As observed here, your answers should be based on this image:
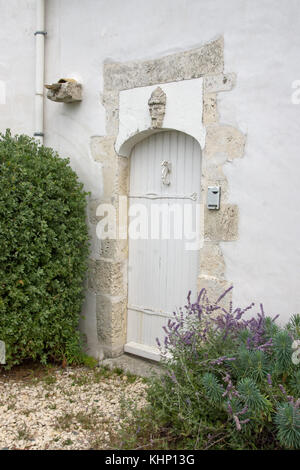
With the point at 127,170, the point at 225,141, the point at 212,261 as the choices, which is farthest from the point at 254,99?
the point at 127,170

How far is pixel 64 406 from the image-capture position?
3.37m

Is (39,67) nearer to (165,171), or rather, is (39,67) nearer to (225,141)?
(165,171)

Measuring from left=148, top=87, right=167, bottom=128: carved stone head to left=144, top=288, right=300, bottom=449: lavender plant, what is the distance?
1846mm

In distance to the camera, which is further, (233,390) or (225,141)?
(225,141)

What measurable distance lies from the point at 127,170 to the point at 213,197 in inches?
43.9

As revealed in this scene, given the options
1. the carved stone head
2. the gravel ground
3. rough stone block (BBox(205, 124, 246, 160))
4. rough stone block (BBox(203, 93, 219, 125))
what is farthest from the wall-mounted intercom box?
the gravel ground

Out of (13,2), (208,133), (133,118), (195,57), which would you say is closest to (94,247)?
(133,118)

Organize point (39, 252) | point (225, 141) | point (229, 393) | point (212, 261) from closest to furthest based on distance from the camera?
1. point (229, 393)
2. point (225, 141)
3. point (212, 261)
4. point (39, 252)

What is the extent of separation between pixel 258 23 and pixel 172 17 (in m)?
0.81

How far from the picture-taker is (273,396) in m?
2.33

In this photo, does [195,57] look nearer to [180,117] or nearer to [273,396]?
[180,117]

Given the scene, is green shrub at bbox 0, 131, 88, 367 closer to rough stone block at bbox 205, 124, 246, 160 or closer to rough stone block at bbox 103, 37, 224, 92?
rough stone block at bbox 103, 37, 224, 92

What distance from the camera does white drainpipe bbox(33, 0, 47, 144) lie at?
14.6 ft

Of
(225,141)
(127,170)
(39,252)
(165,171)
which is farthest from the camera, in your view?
(127,170)
